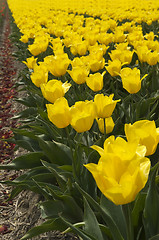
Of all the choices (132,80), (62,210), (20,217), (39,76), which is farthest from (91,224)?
(39,76)

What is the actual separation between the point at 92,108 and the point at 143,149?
57 cm

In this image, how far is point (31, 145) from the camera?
2.54 m

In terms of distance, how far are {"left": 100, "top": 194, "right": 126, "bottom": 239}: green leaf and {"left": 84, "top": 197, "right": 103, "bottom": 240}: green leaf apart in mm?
122

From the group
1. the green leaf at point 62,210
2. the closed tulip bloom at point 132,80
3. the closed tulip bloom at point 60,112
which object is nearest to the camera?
the closed tulip bloom at point 60,112

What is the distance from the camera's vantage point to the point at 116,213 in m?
1.49

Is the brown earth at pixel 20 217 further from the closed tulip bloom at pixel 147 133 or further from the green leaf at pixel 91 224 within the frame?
the closed tulip bloom at pixel 147 133

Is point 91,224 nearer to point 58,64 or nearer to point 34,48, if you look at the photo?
point 58,64

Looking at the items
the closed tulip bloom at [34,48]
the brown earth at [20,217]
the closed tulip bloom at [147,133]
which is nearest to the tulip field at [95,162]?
the closed tulip bloom at [147,133]

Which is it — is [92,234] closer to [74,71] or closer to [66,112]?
[66,112]

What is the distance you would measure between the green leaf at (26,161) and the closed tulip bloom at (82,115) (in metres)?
0.89

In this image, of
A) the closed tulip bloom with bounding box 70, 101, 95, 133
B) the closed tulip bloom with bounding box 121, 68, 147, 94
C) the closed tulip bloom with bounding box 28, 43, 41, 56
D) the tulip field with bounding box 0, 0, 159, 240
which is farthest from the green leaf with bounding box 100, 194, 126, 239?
the closed tulip bloom with bounding box 28, 43, 41, 56

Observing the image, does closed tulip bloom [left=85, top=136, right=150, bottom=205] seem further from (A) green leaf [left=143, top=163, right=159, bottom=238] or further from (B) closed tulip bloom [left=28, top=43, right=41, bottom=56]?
(B) closed tulip bloom [left=28, top=43, right=41, bottom=56]

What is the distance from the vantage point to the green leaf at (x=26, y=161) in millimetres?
2307

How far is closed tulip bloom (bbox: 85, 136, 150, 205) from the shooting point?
881 millimetres
